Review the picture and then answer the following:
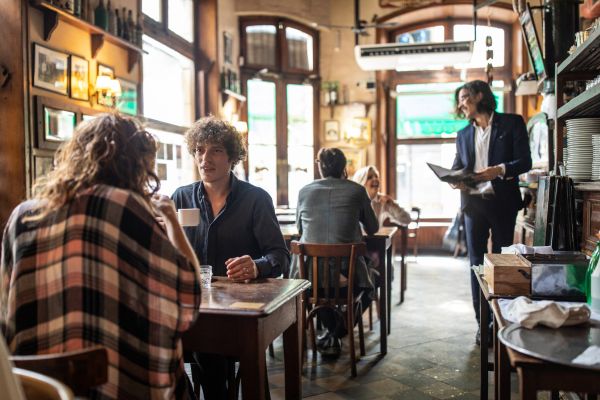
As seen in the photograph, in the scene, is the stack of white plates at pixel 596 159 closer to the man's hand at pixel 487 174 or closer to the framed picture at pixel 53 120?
the man's hand at pixel 487 174

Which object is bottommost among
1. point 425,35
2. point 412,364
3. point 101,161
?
point 412,364

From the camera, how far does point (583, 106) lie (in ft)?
8.72

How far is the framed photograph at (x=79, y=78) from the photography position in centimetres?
452

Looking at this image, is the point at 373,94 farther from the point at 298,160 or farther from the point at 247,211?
the point at 247,211

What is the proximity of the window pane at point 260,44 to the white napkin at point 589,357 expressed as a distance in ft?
26.1

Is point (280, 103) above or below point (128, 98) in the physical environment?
above

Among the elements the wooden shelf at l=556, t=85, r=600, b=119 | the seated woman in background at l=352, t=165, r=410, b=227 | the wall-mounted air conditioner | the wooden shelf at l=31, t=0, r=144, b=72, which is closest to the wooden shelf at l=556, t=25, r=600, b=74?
the wooden shelf at l=556, t=85, r=600, b=119

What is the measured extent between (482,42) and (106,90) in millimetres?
6825

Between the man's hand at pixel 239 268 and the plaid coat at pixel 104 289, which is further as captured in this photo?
the man's hand at pixel 239 268

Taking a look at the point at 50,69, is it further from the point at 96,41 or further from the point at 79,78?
the point at 96,41

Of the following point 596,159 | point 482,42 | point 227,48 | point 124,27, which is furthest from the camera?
point 482,42

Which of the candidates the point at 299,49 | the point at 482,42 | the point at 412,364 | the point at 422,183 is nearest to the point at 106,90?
the point at 412,364

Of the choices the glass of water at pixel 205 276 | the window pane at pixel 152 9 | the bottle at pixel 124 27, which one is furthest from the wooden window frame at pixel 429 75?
the glass of water at pixel 205 276

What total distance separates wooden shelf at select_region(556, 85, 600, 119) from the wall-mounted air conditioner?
159 inches
